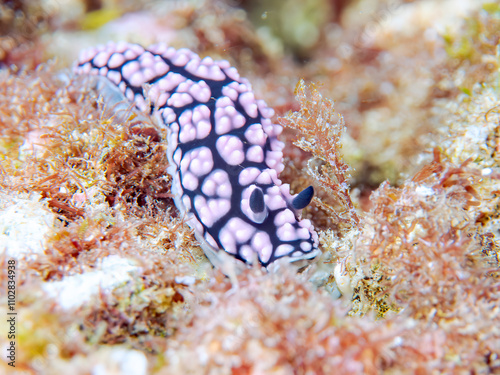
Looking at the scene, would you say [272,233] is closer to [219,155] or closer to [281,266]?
[281,266]

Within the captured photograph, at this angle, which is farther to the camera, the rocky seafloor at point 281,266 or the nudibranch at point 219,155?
the nudibranch at point 219,155

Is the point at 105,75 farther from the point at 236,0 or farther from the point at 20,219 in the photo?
the point at 236,0

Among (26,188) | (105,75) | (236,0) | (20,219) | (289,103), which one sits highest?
(236,0)

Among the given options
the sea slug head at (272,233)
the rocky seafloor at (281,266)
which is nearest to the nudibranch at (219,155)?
the sea slug head at (272,233)

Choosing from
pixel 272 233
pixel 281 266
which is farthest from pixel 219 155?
pixel 281 266

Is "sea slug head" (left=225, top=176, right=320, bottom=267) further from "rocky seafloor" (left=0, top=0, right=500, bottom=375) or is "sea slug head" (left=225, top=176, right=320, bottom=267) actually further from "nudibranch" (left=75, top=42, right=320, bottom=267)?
"rocky seafloor" (left=0, top=0, right=500, bottom=375)

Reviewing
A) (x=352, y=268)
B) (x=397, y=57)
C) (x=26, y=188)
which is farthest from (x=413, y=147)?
(x=26, y=188)

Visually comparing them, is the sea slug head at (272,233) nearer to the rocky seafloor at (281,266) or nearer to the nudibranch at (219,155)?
the nudibranch at (219,155)
